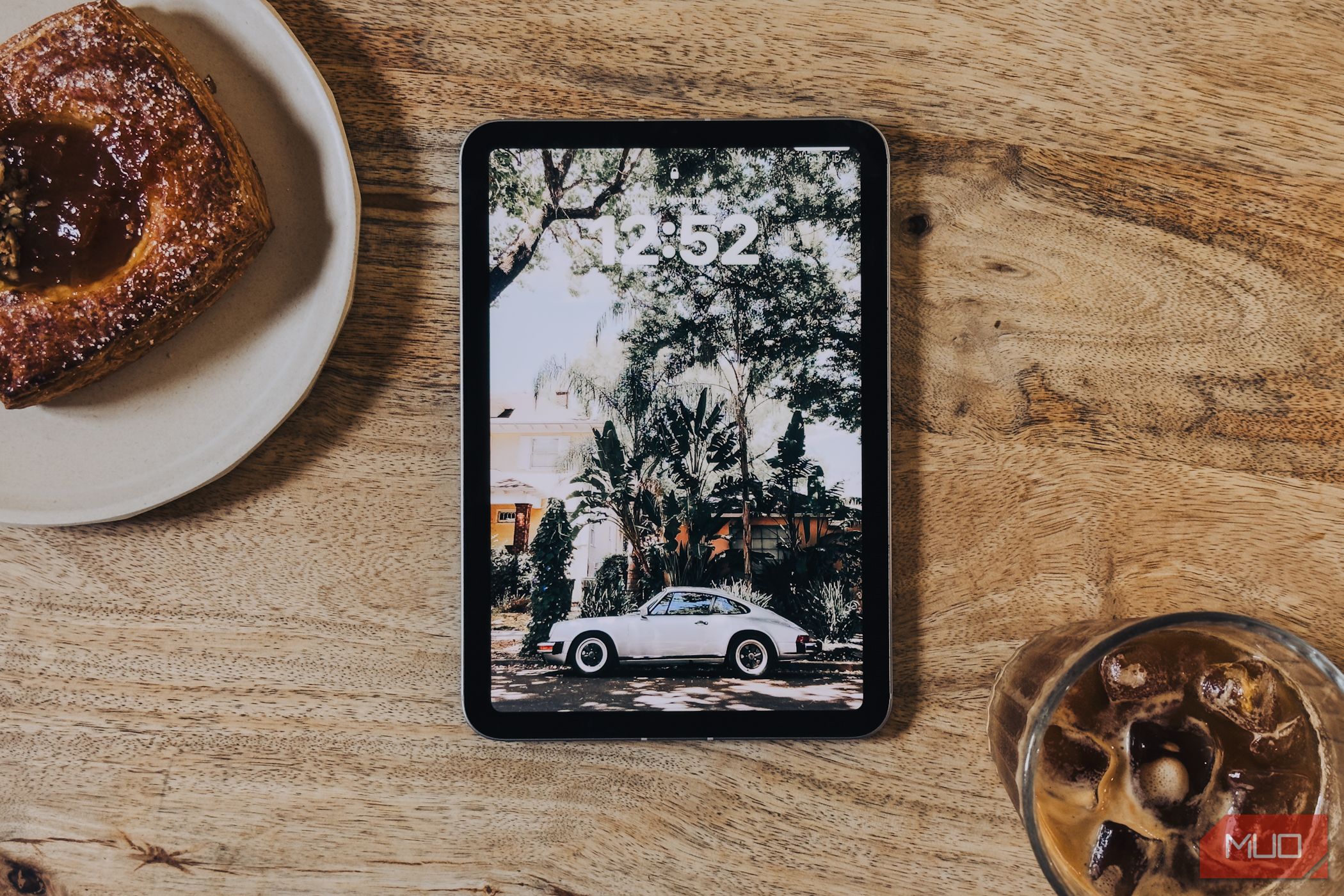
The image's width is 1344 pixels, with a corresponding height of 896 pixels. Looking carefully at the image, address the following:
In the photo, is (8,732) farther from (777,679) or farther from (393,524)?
(777,679)

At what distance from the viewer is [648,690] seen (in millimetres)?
924

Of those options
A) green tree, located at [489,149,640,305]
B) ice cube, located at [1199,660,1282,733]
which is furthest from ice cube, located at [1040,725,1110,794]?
green tree, located at [489,149,640,305]

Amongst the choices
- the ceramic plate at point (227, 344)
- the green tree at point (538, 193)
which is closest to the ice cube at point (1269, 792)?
the green tree at point (538, 193)

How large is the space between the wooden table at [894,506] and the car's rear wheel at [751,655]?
0.32 ft

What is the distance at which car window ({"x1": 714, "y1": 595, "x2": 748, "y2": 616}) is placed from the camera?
919 millimetres

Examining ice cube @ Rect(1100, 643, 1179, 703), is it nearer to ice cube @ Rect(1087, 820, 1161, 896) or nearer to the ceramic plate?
ice cube @ Rect(1087, 820, 1161, 896)

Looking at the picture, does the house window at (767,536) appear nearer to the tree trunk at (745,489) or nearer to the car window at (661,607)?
the tree trunk at (745,489)

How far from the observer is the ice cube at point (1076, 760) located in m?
0.78

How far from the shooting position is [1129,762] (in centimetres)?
77

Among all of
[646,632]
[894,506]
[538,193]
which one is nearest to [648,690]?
[646,632]

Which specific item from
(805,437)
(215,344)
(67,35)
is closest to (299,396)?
(215,344)

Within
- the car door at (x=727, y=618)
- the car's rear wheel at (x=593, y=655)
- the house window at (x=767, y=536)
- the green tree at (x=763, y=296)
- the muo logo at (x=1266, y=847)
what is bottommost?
the muo logo at (x=1266, y=847)

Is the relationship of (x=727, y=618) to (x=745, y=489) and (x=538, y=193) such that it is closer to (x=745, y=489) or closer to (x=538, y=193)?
(x=745, y=489)

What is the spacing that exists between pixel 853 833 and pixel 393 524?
2.00 feet
